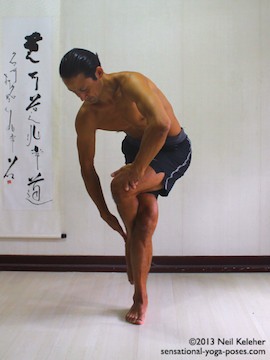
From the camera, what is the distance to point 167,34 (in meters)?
2.98

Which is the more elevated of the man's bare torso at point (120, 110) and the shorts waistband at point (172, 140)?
the man's bare torso at point (120, 110)

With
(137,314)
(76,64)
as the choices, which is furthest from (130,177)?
(137,314)

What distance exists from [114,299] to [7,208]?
3.74ft

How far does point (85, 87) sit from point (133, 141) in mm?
444

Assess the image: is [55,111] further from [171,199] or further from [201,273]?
[201,273]

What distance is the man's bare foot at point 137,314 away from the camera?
2052mm

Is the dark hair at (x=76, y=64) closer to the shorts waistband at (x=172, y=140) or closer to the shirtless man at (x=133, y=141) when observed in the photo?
the shirtless man at (x=133, y=141)

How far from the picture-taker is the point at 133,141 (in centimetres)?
215

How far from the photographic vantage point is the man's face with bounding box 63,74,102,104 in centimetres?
179

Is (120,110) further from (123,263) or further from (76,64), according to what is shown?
(123,263)

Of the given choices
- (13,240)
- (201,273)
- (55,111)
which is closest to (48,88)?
(55,111)

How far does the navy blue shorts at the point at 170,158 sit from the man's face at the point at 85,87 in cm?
36

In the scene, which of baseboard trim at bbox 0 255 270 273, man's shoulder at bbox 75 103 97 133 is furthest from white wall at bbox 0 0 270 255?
man's shoulder at bbox 75 103 97 133

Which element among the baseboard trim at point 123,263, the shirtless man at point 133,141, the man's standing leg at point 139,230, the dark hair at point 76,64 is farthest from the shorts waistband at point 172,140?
the baseboard trim at point 123,263
